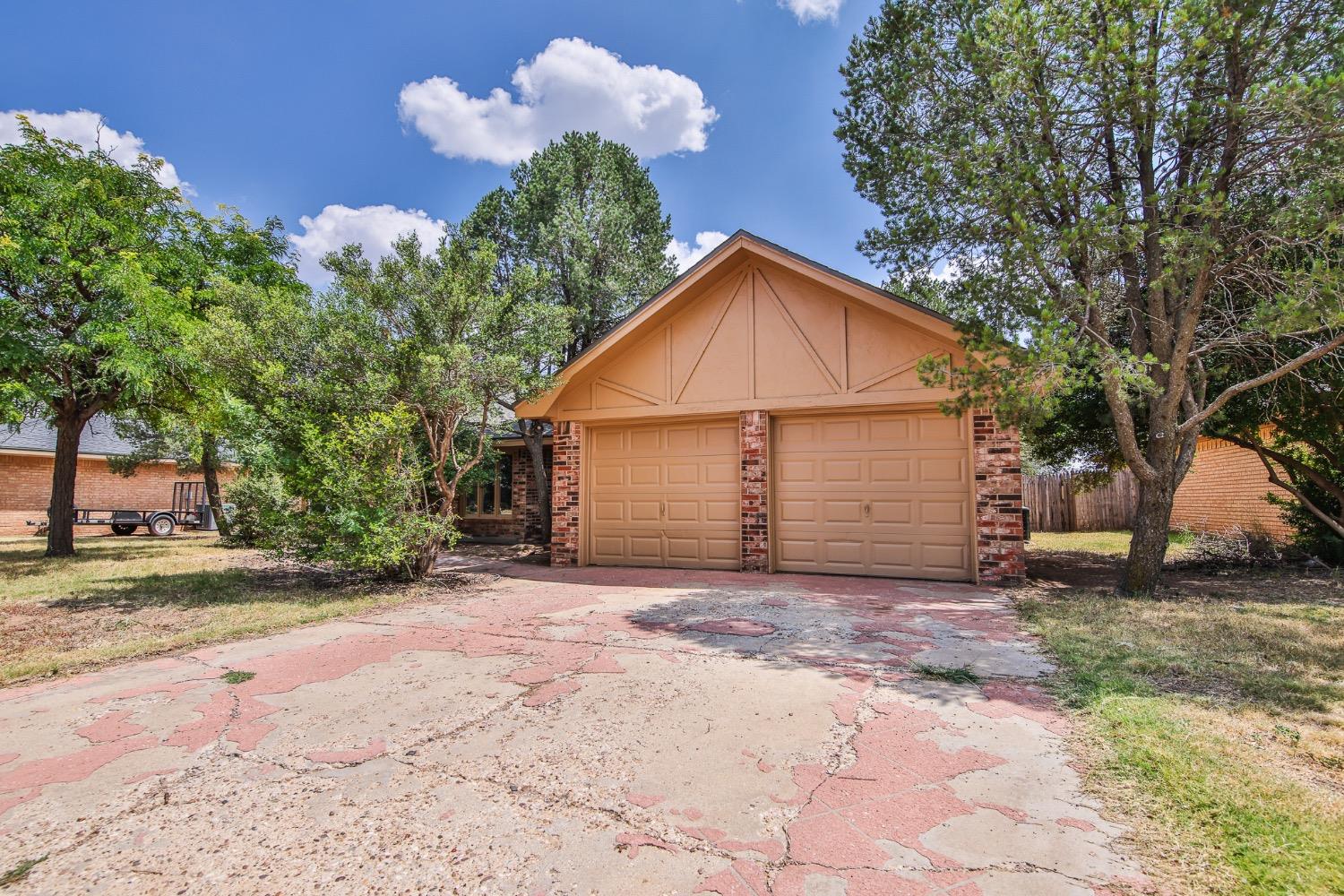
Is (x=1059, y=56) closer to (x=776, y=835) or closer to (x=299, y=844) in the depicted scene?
(x=776, y=835)

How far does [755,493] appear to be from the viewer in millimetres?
9086

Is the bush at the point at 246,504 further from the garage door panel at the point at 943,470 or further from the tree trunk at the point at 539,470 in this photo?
the garage door panel at the point at 943,470

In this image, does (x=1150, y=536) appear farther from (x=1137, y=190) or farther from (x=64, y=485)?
(x=64, y=485)

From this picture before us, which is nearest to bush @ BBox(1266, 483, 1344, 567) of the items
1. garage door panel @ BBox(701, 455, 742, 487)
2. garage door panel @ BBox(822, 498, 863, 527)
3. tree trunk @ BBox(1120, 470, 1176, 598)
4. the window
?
tree trunk @ BBox(1120, 470, 1176, 598)

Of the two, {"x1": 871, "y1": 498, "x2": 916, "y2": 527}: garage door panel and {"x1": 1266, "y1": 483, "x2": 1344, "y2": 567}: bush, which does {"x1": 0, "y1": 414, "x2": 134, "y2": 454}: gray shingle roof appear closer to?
{"x1": 871, "y1": 498, "x2": 916, "y2": 527}: garage door panel

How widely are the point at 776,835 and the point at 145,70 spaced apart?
1232cm

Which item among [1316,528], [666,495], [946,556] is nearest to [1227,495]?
[1316,528]

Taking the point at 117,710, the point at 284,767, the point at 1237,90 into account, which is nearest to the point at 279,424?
the point at 117,710

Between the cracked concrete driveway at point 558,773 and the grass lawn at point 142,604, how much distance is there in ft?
2.59

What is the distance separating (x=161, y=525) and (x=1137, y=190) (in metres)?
25.2

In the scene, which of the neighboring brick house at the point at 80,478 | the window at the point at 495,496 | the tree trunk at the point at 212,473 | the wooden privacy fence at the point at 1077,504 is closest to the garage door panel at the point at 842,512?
the window at the point at 495,496

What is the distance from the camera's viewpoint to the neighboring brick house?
18.7 meters

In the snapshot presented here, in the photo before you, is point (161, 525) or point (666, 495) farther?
point (161, 525)

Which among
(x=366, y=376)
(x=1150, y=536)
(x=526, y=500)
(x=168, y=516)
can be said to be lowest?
(x=168, y=516)
